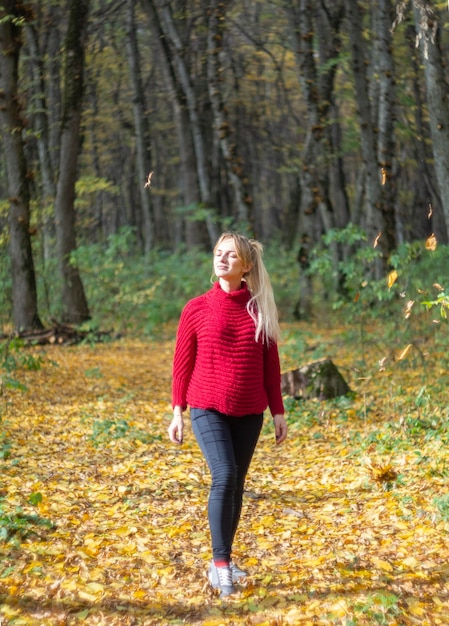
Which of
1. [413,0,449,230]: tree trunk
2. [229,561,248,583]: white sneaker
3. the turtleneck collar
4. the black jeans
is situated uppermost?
[413,0,449,230]: tree trunk

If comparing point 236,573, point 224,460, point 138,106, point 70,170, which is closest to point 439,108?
point 224,460

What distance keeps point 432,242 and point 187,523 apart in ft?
9.25

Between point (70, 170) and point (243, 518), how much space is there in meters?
12.0

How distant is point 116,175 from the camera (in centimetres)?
3750

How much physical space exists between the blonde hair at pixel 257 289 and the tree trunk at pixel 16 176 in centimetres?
990

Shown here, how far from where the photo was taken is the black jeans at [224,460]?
4242 millimetres

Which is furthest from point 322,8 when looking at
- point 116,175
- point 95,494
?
point 116,175

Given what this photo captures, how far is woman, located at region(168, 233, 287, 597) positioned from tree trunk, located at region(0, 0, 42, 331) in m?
9.98

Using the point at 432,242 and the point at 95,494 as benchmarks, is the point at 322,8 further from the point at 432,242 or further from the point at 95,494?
the point at 95,494

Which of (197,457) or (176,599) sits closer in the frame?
(176,599)

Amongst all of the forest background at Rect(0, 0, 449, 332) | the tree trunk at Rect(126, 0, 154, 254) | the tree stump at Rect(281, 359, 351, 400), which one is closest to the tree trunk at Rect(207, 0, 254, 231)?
the forest background at Rect(0, 0, 449, 332)

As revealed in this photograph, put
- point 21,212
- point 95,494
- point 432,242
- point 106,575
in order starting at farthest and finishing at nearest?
point 21,212, point 95,494, point 432,242, point 106,575

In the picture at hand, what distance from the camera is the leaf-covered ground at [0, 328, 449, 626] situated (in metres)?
4.30

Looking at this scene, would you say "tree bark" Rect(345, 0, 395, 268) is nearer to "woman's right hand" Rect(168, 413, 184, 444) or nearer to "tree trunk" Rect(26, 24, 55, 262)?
"tree trunk" Rect(26, 24, 55, 262)
